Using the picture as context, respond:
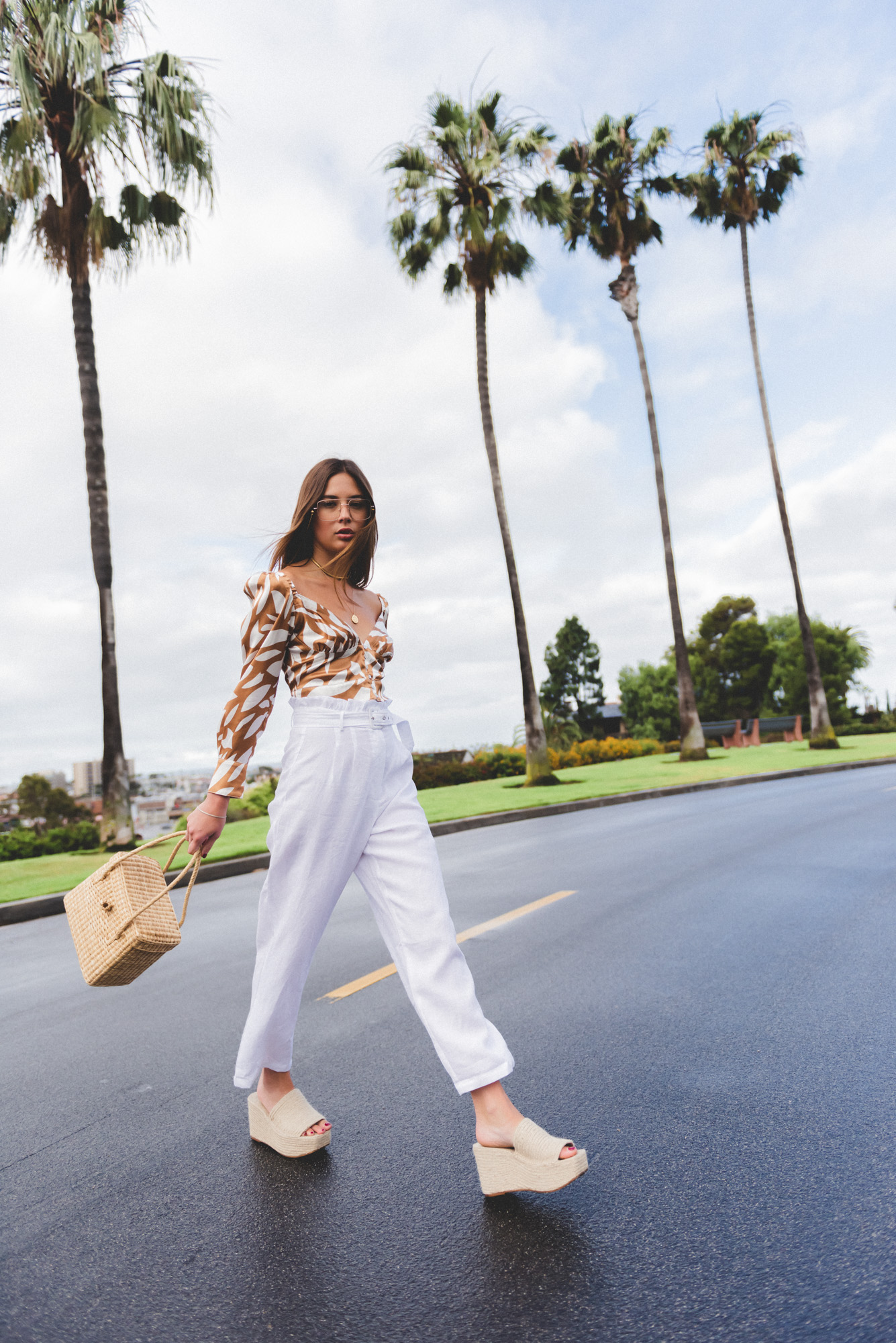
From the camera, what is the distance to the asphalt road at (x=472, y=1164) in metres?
2.11

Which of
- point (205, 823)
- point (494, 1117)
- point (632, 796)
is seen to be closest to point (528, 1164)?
point (494, 1117)

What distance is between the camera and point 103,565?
14.4 m

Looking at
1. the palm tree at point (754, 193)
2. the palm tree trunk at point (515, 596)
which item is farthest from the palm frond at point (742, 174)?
the palm tree trunk at point (515, 596)

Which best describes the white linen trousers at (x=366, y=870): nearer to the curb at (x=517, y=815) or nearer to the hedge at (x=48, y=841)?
the curb at (x=517, y=815)

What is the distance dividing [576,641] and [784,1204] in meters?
57.6

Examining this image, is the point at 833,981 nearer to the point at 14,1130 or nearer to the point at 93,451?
the point at 14,1130

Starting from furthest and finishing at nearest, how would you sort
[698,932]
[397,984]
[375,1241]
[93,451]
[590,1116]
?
[93,451]
[698,932]
[397,984]
[590,1116]
[375,1241]

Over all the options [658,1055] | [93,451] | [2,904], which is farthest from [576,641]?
[658,1055]

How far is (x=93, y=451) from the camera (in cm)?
1455

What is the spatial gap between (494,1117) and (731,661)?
66.6 meters

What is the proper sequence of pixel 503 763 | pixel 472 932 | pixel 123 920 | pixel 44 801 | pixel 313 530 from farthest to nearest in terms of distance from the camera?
pixel 503 763 → pixel 44 801 → pixel 472 932 → pixel 313 530 → pixel 123 920

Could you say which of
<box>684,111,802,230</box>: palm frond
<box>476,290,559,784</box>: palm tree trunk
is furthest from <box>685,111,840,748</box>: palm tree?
<box>476,290,559,784</box>: palm tree trunk

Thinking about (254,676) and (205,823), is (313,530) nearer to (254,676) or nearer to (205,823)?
(254,676)

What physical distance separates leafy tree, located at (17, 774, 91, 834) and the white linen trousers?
15.0m
